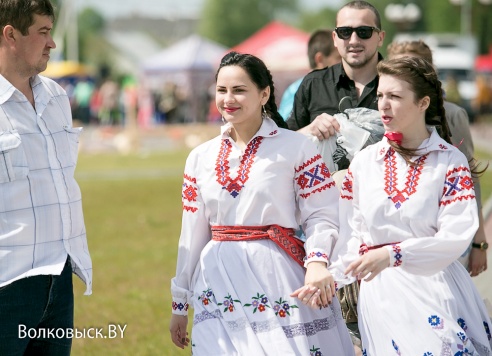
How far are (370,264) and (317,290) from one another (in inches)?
13.3

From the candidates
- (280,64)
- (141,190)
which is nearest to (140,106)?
(280,64)

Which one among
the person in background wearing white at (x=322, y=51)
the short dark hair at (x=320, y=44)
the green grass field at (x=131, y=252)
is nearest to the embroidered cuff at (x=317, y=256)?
the green grass field at (x=131, y=252)

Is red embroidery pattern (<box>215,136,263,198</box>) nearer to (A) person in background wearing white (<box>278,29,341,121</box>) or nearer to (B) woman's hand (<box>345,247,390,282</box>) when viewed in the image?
(B) woman's hand (<box>345,247,390,282</box>)

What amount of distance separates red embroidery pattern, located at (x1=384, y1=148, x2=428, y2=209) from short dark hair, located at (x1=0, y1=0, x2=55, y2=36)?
170 cm

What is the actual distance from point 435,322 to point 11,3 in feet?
7.50

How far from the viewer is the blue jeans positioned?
4070mm

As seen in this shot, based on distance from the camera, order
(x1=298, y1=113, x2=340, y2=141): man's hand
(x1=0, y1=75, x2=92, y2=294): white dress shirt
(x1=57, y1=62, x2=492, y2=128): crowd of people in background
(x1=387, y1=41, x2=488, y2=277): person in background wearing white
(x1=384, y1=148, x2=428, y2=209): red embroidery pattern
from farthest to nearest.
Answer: (x1=57, y1=62, x2=492, y2=128): crowd of people in background
(x1=387, y1=41, x2=488, y2=277): person in background wearing white
(x1=298, y1=113, x2=340, y2=141): man's hand
(x1=384, y1=148, x2=428, y2=209): red embroidery pattern
(x1=0, y1=75, x2=92, y2=294): white dress shirt

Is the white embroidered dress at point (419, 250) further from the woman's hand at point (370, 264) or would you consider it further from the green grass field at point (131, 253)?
the green grass field at point (131, 253)

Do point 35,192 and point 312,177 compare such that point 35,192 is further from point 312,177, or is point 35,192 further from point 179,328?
point 312,177

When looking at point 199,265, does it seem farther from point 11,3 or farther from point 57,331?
point 11,3

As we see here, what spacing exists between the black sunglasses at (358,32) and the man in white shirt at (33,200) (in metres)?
1.70

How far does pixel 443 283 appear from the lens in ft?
14.0

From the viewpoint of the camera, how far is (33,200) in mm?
4109

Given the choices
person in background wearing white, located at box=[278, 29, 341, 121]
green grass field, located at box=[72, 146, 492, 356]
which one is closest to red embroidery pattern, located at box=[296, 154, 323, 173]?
green grass field, located at box=[72, 146, 492, 356]
